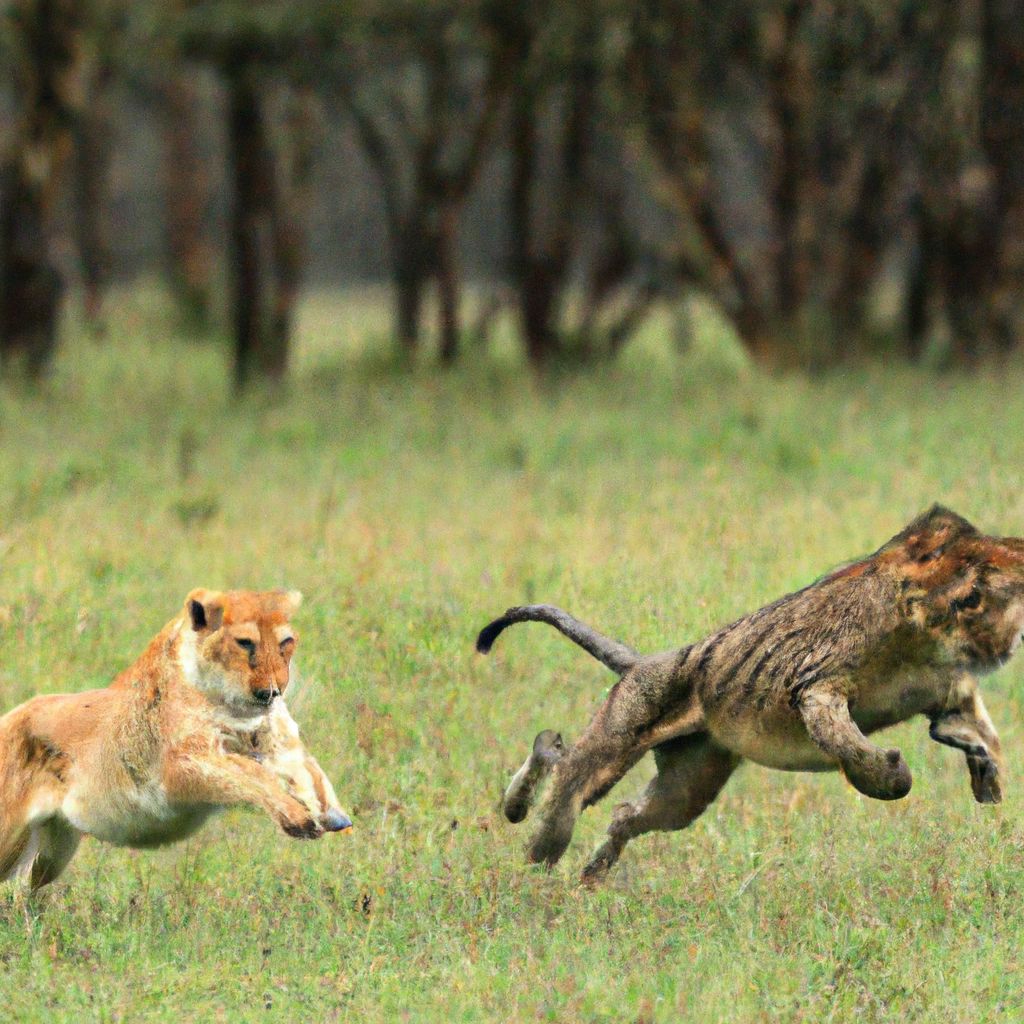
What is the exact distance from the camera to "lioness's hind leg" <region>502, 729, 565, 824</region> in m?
6.26

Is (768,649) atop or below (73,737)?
atop

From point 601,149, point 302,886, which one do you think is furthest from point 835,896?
point 601,149

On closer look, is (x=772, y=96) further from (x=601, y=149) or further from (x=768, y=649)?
(x=768, y=649)

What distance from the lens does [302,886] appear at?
20.2 ft

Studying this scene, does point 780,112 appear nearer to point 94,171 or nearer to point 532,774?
point 532,774

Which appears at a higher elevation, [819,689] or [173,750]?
[819,689]

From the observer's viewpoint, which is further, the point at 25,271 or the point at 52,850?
the point at 25,271

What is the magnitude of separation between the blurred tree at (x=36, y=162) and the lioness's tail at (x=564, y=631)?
12942 mm

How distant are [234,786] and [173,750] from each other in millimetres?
224

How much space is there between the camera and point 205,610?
537cm

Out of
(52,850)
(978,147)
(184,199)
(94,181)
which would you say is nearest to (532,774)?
(52,850)

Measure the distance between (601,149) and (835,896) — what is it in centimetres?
2385

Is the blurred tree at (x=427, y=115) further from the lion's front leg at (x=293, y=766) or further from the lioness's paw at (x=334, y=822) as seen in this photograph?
the lioness's paw at (x=334, y=822)

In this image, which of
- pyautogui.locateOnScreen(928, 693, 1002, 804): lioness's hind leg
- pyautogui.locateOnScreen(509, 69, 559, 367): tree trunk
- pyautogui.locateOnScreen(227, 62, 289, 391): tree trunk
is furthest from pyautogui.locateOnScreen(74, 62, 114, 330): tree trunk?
pyautogui.locateOnScreen(928, 693, 1002, 804): lioness's hind leg
